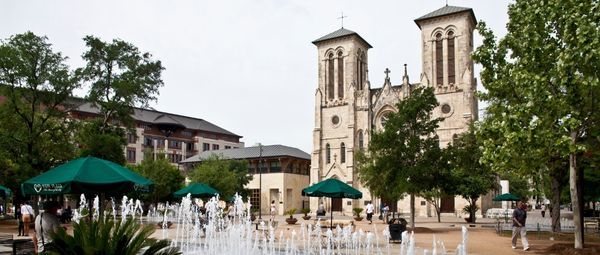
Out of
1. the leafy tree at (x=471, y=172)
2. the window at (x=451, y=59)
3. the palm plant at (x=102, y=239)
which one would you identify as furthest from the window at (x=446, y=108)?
the palm plant at (x=102, y=239)

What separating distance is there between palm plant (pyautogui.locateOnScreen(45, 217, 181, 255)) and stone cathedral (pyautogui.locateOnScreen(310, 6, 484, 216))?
4602 centimetres

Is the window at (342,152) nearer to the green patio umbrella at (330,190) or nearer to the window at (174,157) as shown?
the window at (174,157)

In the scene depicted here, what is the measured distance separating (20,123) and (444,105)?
3728cm

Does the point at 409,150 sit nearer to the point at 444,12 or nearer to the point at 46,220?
the point at 46,220

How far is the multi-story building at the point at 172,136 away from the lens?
260ft

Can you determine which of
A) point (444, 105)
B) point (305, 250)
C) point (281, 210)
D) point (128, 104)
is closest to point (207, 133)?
point (281, 210)

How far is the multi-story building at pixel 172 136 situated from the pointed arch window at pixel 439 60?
132 feet

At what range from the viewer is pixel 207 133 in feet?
289

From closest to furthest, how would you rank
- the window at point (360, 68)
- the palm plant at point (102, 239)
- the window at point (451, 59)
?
1. the palm plant at point (102, 239)
2. the window at point (451, 59)
3. the window at point (360, 68)

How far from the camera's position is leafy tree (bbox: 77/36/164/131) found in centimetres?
3444

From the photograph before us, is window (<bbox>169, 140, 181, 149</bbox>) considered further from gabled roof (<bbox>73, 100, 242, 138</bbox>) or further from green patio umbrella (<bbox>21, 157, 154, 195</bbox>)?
green patio umbrella (<bbox>21, 157, 154, 195</bbox>)

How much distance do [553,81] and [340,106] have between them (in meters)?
44.2

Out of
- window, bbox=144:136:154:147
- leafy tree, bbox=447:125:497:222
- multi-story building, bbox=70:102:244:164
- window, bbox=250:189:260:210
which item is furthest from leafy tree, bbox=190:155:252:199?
window, bbox=144:136:154:147

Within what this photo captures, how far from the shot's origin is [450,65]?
5350 cm
